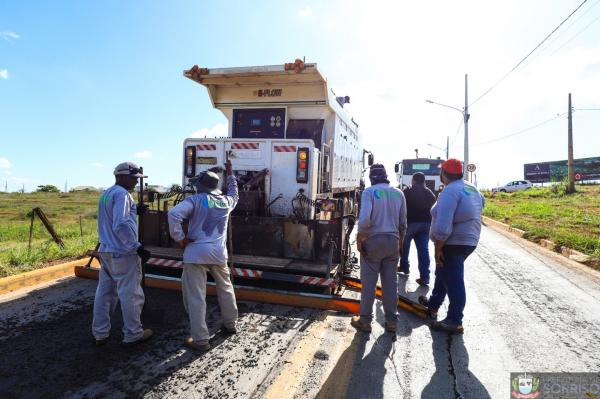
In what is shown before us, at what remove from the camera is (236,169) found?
6.27 meters

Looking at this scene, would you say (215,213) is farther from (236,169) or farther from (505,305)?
(505,305)

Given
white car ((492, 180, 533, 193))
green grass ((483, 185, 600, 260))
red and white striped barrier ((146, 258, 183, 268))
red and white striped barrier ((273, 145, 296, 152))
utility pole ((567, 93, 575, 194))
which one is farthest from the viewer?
white car ((492, 180, 533, 193))

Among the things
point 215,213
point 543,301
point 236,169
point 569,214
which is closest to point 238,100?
point 236,169

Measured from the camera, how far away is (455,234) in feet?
13.9

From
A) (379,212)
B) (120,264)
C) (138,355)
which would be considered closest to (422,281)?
(379,212)

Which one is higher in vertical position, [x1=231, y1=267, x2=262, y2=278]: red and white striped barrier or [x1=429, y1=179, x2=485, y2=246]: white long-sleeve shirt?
[x1=429, y1=179, x2=485, y2=246]: white long-sleeve shirt

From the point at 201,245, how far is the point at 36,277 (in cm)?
367

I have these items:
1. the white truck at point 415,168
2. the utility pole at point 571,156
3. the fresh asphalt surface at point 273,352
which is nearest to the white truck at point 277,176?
the fresh asphalt surface at point 273,352

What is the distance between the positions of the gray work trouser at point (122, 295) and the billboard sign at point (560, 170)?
49.6m

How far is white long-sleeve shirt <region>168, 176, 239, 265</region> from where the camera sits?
12.1ft

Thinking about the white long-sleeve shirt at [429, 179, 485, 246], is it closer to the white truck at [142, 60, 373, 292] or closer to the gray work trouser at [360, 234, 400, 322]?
the gray work trouser at [360, 234, 400, 322]

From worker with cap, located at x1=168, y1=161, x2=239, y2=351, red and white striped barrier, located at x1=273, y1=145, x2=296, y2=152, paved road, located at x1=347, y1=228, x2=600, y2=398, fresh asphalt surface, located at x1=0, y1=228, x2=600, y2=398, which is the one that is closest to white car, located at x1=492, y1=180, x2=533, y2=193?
paved road, located at x1=347, y1=228, x2=600, y2=398

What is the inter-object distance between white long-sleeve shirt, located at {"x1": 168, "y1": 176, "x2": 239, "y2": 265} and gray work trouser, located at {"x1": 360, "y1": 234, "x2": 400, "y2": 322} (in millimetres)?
1540

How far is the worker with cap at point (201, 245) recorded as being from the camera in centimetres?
368
